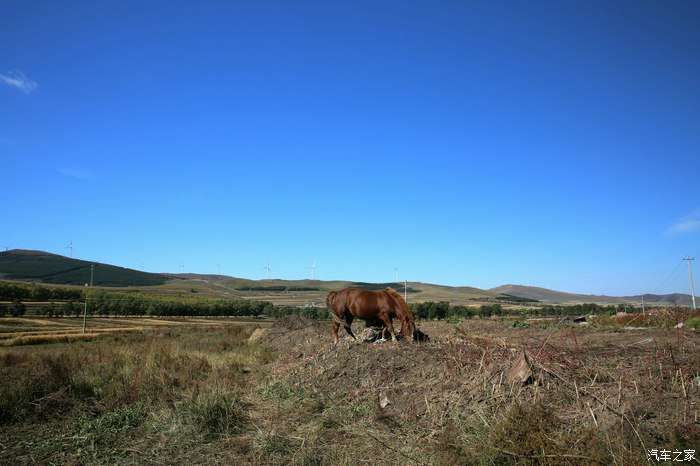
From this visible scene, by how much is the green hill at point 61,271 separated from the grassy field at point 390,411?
16074 centimetres

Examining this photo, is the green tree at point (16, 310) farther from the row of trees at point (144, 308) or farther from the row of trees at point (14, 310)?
the row of trees at point (144, 308)

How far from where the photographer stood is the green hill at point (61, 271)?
149 metres

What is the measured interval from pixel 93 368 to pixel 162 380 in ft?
10.9

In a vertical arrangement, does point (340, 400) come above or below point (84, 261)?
below

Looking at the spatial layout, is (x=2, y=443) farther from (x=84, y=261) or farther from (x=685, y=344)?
(x=84, y=261)

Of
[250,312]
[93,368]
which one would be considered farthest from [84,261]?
[93,368]


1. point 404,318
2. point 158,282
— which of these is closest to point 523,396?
point 404,318

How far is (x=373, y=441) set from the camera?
20.7 feet

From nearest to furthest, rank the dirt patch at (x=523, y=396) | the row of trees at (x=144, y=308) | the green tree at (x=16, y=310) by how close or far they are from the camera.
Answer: the dirt patch at (x=523, y=396), the green tree at (x=16, y=310), the row of trees at (x=144, y=308)

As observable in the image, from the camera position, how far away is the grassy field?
5.48 m

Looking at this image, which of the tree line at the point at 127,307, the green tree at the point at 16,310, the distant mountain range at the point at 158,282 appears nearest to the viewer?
the green tree at the point at 16,310

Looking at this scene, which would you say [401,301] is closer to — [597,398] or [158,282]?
[597,398]

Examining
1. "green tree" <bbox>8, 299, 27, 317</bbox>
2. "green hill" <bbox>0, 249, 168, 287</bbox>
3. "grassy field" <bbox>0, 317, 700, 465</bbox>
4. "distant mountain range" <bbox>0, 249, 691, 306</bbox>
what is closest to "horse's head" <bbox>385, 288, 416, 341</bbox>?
"grassy field" <bbox>0, 317, 700, 465</bbox>

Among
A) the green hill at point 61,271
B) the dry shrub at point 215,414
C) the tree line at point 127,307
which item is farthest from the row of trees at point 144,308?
the green hill at point 61,271
